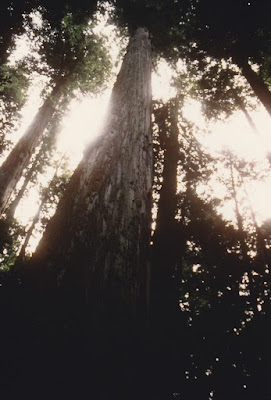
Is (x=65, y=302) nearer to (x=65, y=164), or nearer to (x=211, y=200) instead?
(x=211, y=200)

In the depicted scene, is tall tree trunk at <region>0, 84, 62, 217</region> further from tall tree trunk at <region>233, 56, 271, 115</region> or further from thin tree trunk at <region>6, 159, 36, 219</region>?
thin tree trunk at <region>6, 159, 36, 219</region>

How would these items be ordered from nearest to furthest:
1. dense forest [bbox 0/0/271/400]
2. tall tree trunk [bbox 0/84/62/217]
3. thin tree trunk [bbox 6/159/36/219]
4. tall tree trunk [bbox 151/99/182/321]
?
dense forest [bbox 0/0/271/400] < tall tree trunk [bbox 151/99/182/321] < tall tree trunk [bbox 0/84/62/217] < thin tree trunk [bbox 6/159/36/219]

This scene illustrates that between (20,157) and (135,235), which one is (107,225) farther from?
(20,157)

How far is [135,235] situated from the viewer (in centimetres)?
154

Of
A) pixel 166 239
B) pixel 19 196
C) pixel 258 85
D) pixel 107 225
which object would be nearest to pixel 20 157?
pixel 166 239

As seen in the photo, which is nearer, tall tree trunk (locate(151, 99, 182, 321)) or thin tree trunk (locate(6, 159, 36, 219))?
tall tree trunk (locate(151, 99, 182, 321))

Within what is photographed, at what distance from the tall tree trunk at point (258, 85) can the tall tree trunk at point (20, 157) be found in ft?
26.8

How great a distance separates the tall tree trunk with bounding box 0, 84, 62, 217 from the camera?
7.53 metres

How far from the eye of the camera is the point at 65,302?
117 cm

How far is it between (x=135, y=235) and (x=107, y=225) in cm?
21

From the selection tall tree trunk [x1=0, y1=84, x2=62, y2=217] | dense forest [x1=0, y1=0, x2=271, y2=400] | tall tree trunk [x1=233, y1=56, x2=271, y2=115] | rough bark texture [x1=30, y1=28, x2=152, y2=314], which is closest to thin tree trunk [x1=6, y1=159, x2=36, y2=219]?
dense forest [x1=0, y1=0, x2=271, y2=400]

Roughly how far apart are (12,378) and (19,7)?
36.9 feet

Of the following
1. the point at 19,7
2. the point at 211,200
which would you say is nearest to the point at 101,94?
the point at 19,7

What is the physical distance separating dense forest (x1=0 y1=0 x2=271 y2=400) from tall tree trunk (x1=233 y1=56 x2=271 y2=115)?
1.7 inches
